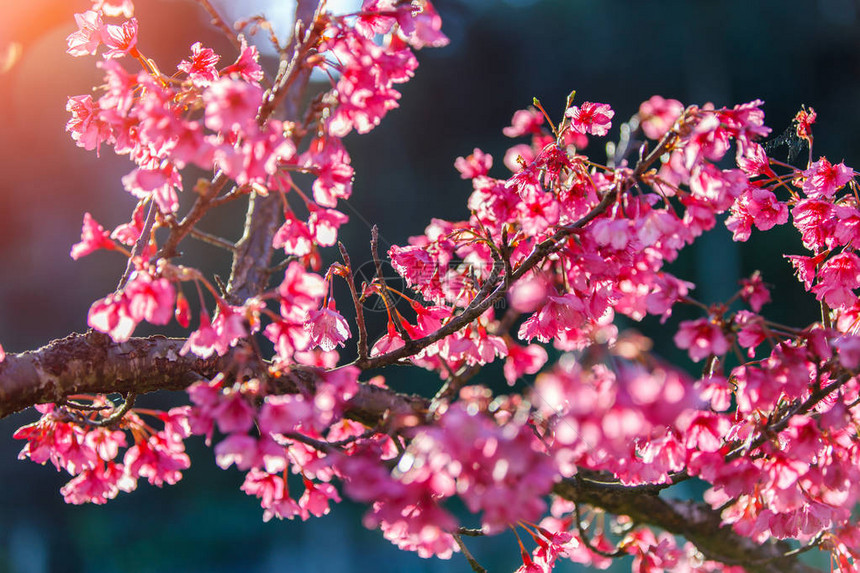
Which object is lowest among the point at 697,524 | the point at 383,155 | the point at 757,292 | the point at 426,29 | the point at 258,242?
the point at 697,524

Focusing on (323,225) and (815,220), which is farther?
(815,220)

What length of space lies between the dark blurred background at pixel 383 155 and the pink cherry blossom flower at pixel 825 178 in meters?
1.30

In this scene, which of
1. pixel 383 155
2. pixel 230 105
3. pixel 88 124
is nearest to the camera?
pixel 230 105

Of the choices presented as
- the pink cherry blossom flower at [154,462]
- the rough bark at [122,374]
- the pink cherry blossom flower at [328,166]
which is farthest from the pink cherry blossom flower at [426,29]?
the pink cherry blossom flower at [154,462]

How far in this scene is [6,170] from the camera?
2807mm

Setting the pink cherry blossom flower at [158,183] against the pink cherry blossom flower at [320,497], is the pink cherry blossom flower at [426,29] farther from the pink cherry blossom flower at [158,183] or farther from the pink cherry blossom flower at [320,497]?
the pink cherry blossom flower at [320,497]

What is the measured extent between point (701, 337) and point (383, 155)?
343 centimetres

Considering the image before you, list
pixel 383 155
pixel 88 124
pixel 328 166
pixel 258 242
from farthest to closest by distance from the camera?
pixel 383 155, pixel 258 242, pixel 88 124, pixel 328 166

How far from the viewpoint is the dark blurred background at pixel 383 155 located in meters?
2.82

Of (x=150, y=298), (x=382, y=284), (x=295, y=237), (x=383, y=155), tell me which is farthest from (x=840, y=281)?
(x=383, y=155)

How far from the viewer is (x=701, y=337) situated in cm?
55

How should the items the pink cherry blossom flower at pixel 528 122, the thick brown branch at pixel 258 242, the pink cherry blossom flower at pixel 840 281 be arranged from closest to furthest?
the pink cherry blossom flower at pixel 840 281
the pink cherry blossom flower at pixel 528 122
the thick brown branch at pixel 258 242

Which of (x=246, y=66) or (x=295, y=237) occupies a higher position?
(x=246, y=66)

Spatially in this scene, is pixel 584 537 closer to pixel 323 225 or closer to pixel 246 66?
pixel 323 225
